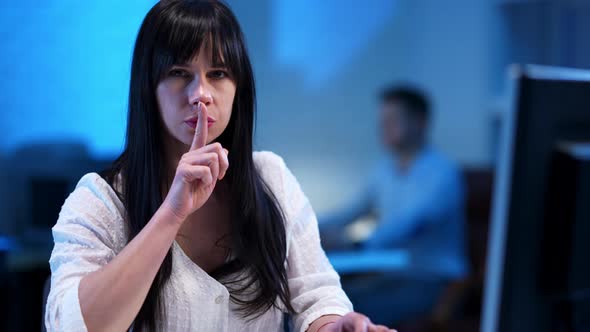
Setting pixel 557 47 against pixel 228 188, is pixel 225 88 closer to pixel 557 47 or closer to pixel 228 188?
pixel 228 188

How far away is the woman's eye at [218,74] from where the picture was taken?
946mm

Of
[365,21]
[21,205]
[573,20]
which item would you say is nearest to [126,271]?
[21,205]

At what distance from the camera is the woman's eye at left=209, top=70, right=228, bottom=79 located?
3.10 feet

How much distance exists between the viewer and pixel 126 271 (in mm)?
836

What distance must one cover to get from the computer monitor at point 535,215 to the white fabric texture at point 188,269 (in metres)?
0.26

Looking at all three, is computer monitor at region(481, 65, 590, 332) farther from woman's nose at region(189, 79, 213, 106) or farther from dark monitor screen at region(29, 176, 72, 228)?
dark monitor screen at region(29, 176, 72, 228)

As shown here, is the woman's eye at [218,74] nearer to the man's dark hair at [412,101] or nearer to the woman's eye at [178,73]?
the woman's eye at [178,73]

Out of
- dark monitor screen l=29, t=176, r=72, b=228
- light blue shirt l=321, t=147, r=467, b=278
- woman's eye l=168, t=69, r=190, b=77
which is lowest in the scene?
light blue shirt l=321, t=147, r=467, b=278

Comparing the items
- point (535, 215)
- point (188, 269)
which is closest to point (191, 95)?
point (188, 269)

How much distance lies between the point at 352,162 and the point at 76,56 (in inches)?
80.3

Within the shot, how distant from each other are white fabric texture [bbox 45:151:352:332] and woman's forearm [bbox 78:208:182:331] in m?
0.02

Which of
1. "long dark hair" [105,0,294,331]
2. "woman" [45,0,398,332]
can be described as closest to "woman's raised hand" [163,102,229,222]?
"woman" [45,0,398,332]

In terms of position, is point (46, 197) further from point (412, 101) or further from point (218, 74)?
point (412, 101)

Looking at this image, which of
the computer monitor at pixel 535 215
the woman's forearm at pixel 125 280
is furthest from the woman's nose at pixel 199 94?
the computer monitor at pixel 535 215
